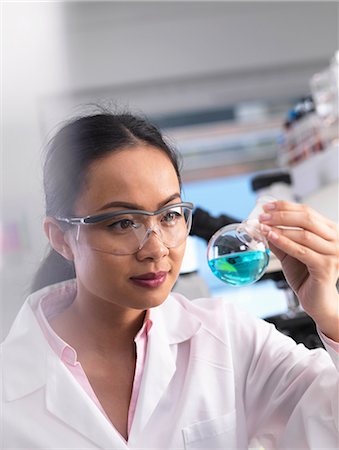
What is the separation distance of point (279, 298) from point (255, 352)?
63cm

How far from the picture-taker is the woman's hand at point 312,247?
84 cm

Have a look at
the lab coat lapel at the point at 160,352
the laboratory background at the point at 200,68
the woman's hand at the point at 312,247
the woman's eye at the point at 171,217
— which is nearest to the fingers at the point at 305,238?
the woman's hand at the point at 312,247

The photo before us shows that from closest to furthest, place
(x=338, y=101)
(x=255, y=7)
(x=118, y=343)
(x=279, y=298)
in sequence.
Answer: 1. (x=118, y=343)
2. (x=279, y=298)
3. (x=338, y=101)
4. (x=255, y=7)

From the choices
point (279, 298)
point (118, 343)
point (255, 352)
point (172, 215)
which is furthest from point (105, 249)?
point (279, 298)

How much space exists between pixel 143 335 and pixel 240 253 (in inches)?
9.5

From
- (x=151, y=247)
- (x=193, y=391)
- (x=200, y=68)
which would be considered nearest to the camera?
(x=151, y=247)

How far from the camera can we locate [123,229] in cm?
84

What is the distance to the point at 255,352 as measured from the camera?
101 centimetres

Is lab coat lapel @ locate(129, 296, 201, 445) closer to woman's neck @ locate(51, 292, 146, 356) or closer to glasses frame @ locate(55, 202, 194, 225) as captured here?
woman's neck @ locate(51, 292, 146, 356)

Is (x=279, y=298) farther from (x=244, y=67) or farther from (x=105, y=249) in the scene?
(x=244, y=67)

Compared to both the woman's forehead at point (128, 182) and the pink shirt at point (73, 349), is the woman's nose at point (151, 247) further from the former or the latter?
the pink shirt at point (73, 349)

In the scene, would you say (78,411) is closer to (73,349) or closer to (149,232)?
(73,349)

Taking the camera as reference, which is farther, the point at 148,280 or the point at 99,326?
the point at 99,326

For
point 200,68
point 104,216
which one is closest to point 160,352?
point 104,216
